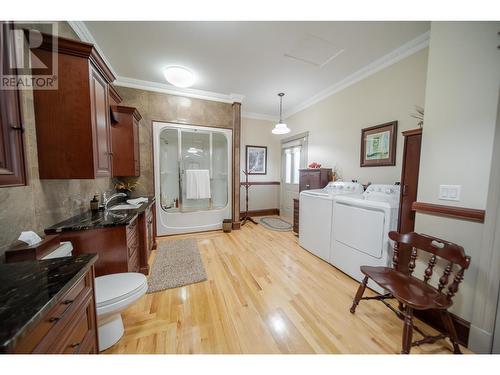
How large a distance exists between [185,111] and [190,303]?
3.20m

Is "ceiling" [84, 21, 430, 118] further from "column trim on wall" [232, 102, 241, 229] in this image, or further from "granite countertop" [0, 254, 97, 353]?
"granite countertop" [0, 254, 97, 353]

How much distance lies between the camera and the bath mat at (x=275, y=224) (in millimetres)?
4008

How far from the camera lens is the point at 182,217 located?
3.58 metres

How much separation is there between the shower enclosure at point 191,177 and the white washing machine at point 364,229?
7.65 feet

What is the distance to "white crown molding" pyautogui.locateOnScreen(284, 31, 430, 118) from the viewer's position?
205cm

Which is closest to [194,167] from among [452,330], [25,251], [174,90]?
[174,90]

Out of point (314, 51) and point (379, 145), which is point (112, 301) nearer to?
point (314, 51)

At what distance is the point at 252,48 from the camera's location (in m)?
2.26

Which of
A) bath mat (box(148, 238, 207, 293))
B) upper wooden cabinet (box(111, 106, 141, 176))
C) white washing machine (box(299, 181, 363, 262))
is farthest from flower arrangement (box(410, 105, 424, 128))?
upper wooden cabinet (box(111, 106, 141, 176))

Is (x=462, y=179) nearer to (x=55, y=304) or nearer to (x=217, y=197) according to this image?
(x=55, y=304)

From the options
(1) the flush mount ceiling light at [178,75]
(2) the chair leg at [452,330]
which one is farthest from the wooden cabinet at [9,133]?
(2) the chair leg at [452,330]

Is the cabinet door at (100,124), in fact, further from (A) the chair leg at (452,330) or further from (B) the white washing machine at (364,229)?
(A) the chair leg at (452,330)
